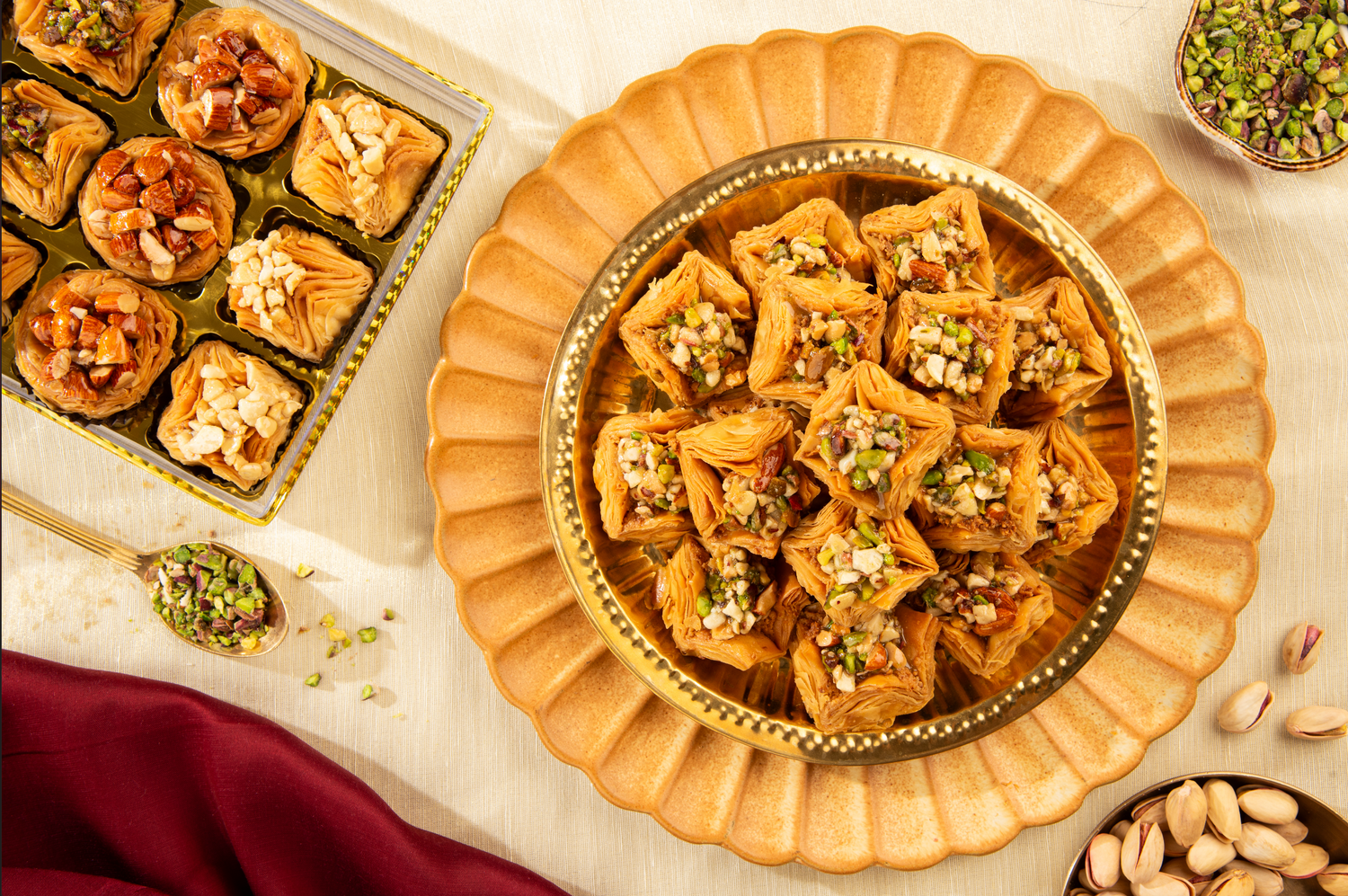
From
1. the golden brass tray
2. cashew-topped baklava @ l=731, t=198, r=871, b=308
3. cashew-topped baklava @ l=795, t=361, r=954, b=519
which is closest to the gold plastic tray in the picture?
the golden brass tray

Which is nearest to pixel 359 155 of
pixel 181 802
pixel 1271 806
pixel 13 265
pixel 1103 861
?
pixel 13 265

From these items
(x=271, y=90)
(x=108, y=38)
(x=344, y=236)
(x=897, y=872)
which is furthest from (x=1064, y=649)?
(x=108, y=38)

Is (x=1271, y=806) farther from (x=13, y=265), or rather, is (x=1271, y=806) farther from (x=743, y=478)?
(x=13, y=265)

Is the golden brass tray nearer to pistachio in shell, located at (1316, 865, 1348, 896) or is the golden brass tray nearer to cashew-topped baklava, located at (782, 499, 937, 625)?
cashew-topped baklava, located at (782, 499, 937, 625)

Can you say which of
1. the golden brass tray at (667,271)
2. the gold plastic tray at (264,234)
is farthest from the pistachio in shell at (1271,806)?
the gold plastic tray at (264,234)

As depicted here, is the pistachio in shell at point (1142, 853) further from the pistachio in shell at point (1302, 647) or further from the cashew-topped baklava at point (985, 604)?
the cashew-topped baklava at point (985, 604)

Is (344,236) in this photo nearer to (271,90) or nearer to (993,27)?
(271,90)
